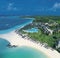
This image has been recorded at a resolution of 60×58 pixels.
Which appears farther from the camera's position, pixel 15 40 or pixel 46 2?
pixel 46 2

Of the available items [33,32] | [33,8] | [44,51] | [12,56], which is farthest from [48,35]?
[33,8]

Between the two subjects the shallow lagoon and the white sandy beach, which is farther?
the white sandy beach

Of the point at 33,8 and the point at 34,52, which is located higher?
the point at 33,8

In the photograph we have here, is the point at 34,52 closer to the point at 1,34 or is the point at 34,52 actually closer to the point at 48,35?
the point at 48,35

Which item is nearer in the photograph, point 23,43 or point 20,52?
point 20,52

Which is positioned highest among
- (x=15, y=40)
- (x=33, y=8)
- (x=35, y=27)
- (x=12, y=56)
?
(x=33, y=8)

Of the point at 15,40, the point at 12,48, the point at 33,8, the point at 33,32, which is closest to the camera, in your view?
the point at 12,48

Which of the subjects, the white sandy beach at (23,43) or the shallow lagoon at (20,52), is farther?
the white sandy beach at (23,43)

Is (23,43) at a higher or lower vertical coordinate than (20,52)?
higher
